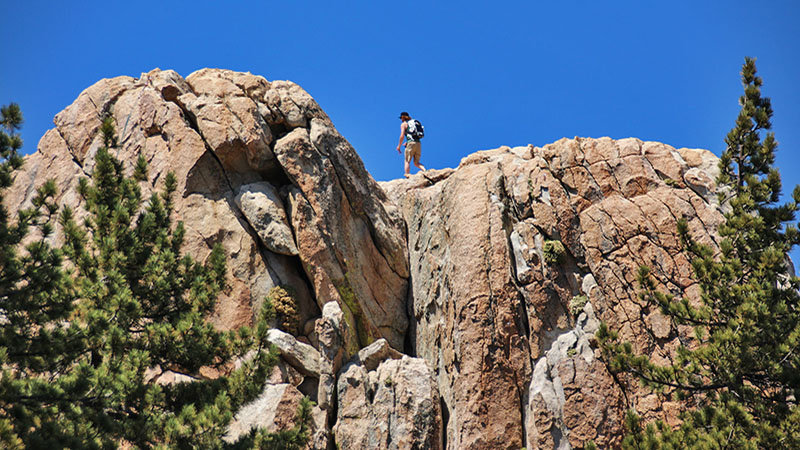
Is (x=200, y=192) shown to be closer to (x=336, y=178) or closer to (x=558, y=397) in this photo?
(x=336, y=178)

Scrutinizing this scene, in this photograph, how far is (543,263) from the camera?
23719mm

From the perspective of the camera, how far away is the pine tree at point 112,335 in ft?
40.0

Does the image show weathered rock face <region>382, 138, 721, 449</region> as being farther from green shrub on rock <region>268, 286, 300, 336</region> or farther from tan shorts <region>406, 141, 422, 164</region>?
tan shorts <region>406, 141, 422, 164</region>

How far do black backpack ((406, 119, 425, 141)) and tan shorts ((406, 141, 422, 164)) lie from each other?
0.98ft

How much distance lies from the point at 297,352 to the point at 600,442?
34.0ft

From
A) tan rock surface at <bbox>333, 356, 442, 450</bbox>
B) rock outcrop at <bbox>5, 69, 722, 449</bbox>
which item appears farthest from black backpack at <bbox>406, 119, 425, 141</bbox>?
tan rock surface at <bbox>333, 356, 442, 450</bbox>

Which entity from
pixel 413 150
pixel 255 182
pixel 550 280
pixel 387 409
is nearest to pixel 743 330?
pixel 550 280

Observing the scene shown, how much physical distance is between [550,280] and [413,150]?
1158 centimetres

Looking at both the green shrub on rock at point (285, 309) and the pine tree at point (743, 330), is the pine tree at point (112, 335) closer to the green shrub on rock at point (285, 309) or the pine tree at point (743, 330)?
the green shrub on rock at point (285, 309)

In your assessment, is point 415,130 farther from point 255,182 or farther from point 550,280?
point 550,280

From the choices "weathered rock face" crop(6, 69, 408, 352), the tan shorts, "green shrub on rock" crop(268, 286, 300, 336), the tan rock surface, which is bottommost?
the tan rock surface

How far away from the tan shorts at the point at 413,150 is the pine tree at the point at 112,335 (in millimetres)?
16682

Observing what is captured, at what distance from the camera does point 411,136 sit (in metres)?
31.7

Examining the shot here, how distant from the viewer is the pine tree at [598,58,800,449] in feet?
51.0
